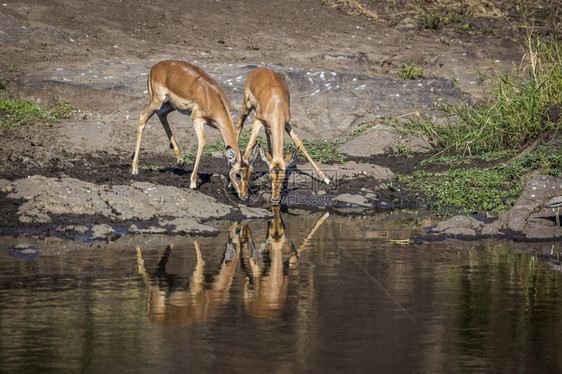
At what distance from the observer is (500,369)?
5047 mm

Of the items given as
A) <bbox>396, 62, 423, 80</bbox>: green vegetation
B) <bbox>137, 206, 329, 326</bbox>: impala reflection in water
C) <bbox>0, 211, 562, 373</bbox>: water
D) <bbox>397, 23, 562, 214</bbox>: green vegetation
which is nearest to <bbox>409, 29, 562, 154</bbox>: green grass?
<bbox>397, 23, 562, 214</bbox>: green vegetation

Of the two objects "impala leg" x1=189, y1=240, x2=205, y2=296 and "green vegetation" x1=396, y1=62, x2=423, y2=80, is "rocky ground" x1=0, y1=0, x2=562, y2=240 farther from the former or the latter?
"impala leg" x1=189, y1=240, x2=205, y2=296

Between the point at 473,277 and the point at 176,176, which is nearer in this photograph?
the point at 473,277

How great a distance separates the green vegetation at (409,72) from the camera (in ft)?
55.1

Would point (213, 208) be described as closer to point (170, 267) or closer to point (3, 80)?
point (170, 267)

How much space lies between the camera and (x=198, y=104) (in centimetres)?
1180

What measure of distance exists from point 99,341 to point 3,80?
10680 millimetres

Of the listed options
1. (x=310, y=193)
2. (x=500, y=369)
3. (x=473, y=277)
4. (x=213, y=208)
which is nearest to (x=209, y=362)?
(x=500, y=369)

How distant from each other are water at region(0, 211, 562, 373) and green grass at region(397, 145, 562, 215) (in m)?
1.86

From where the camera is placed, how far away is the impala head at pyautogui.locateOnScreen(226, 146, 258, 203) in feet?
36.1

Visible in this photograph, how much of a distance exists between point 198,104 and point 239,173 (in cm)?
133

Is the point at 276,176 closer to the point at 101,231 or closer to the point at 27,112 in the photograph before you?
the point at 101,231

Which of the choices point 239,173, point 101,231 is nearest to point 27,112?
point 239,173

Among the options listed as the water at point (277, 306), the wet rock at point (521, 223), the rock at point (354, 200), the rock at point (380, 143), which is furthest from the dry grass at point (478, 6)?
the water at point (277, 306)
